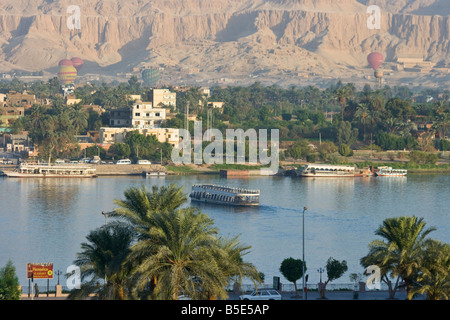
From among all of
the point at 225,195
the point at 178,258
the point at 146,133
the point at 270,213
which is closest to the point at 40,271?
the point at 178,258

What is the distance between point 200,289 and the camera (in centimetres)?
1933

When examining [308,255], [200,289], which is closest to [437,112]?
[308,255]

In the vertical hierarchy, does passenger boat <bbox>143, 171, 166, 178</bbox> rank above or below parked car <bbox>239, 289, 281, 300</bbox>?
above

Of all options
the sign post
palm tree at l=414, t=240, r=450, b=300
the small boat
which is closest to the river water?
the small boat

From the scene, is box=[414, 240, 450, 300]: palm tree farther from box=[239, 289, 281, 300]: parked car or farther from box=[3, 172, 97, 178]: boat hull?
box=[3, 172, 97, 178]: boat hull

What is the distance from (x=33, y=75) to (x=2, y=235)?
149485 millimetres

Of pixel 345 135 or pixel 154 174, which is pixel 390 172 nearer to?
pixel 345 135

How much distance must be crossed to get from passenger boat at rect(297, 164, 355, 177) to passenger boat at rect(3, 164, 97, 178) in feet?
47.0

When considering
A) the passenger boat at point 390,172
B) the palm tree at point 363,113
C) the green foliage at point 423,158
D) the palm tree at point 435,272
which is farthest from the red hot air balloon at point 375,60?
the palm tree at point 435,272

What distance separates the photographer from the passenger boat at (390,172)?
67.9m

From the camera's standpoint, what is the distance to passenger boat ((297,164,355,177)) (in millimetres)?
67062

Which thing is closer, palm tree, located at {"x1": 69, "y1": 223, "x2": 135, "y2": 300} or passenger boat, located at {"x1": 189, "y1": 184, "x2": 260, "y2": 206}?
palm tree, located at {"x1": 69, "y1": 223, "x2": 135, "y2": 300}

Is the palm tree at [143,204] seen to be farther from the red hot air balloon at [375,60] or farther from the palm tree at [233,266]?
the red hot air balloon at [375,60]
